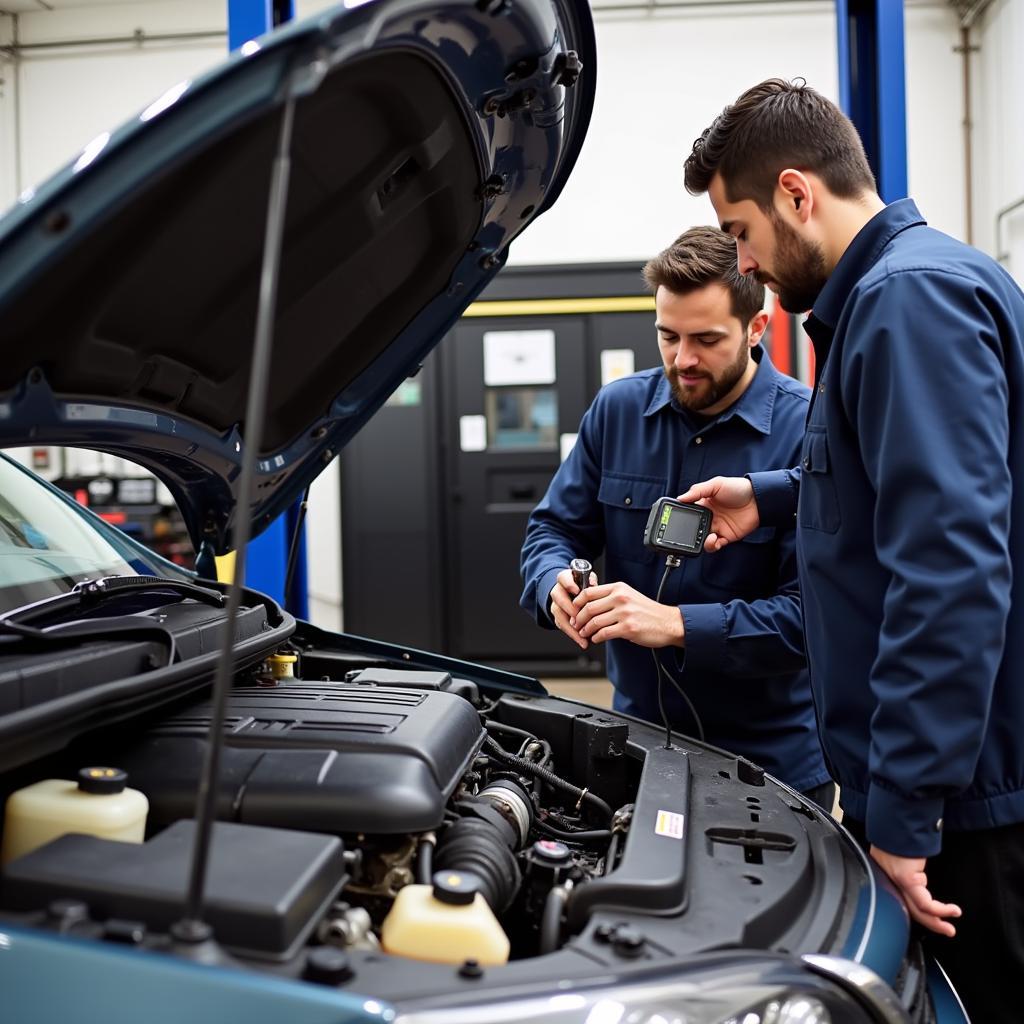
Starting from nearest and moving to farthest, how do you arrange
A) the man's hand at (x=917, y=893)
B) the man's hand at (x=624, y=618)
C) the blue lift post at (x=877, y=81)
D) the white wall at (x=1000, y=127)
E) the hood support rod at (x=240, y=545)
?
the hood support rod at (x=240, y=545)
the man's hand at (x=917, y=893)
the man's hand at (x=624, y=618)
the blue lift post at (x=877, y=81)
the white wall at (x=1000, y=127)

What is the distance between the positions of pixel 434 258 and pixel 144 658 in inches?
32.3

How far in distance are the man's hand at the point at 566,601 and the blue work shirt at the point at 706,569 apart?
0.10 m

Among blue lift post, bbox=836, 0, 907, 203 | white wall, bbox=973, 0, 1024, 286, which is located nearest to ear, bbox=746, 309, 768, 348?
blue lift post, bbox=836, 0, 907, 203

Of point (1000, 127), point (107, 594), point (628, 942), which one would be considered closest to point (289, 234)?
point (107, 594)

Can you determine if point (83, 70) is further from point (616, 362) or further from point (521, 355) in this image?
point (616, 362)

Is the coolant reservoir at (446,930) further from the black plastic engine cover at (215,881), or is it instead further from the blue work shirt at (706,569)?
the blue work shirt at (706,569)

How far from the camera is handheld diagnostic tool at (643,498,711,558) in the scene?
1736 mm

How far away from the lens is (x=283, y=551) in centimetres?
272

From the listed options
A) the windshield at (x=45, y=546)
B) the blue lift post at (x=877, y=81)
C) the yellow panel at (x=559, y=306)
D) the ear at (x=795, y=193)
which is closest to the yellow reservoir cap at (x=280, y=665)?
the windshield at (x=45, y=546)

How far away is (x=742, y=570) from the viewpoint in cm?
192

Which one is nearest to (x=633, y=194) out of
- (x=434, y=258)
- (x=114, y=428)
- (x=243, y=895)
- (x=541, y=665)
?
(x=541, y=665)

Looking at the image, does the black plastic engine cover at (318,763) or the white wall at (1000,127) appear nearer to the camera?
the black plastic engine cover at (318,763)

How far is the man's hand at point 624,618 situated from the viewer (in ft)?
5.49

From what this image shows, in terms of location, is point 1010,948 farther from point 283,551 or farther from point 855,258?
point 283,551
